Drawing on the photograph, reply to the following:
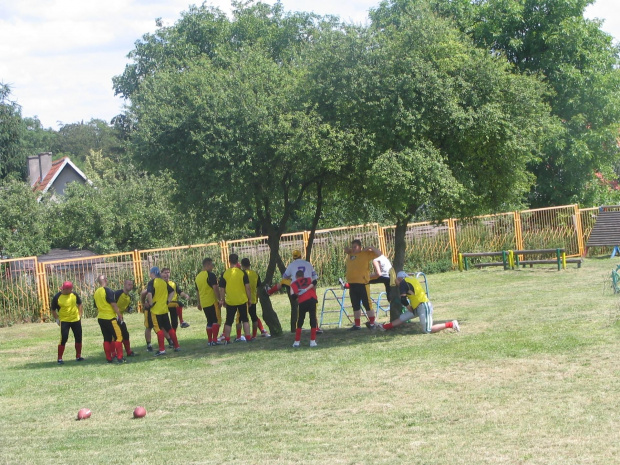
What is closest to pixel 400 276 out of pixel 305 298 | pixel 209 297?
pixel 305 298

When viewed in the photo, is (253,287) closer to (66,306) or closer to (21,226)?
(66,306)

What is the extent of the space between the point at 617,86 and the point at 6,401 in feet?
102

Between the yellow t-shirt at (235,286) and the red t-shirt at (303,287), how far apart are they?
56.6 inches

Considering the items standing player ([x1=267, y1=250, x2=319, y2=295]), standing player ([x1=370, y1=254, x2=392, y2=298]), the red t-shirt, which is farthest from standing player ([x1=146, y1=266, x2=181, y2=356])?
standing player ([x1=370, y1=254, x2=392, y2=298])

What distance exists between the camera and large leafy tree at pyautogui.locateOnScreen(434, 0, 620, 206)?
1305 inches

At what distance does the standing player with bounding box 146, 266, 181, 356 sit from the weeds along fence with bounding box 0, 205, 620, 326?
6.31m

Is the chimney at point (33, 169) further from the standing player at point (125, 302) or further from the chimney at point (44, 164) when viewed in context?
the standing player at point (125, 302)

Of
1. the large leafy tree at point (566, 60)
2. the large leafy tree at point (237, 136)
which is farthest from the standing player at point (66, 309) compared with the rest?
the large leafy tree at point (566, 60)

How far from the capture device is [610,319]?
13289mm

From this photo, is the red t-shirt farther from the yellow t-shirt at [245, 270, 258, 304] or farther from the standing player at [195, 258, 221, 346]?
the standing player at [195, 258, 221, 346]

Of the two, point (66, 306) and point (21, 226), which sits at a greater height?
point (21, 226)

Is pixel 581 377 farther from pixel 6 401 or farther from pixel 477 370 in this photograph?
pixel 6 401

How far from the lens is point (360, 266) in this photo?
15.3 meters

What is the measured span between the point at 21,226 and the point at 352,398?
23894 mm
